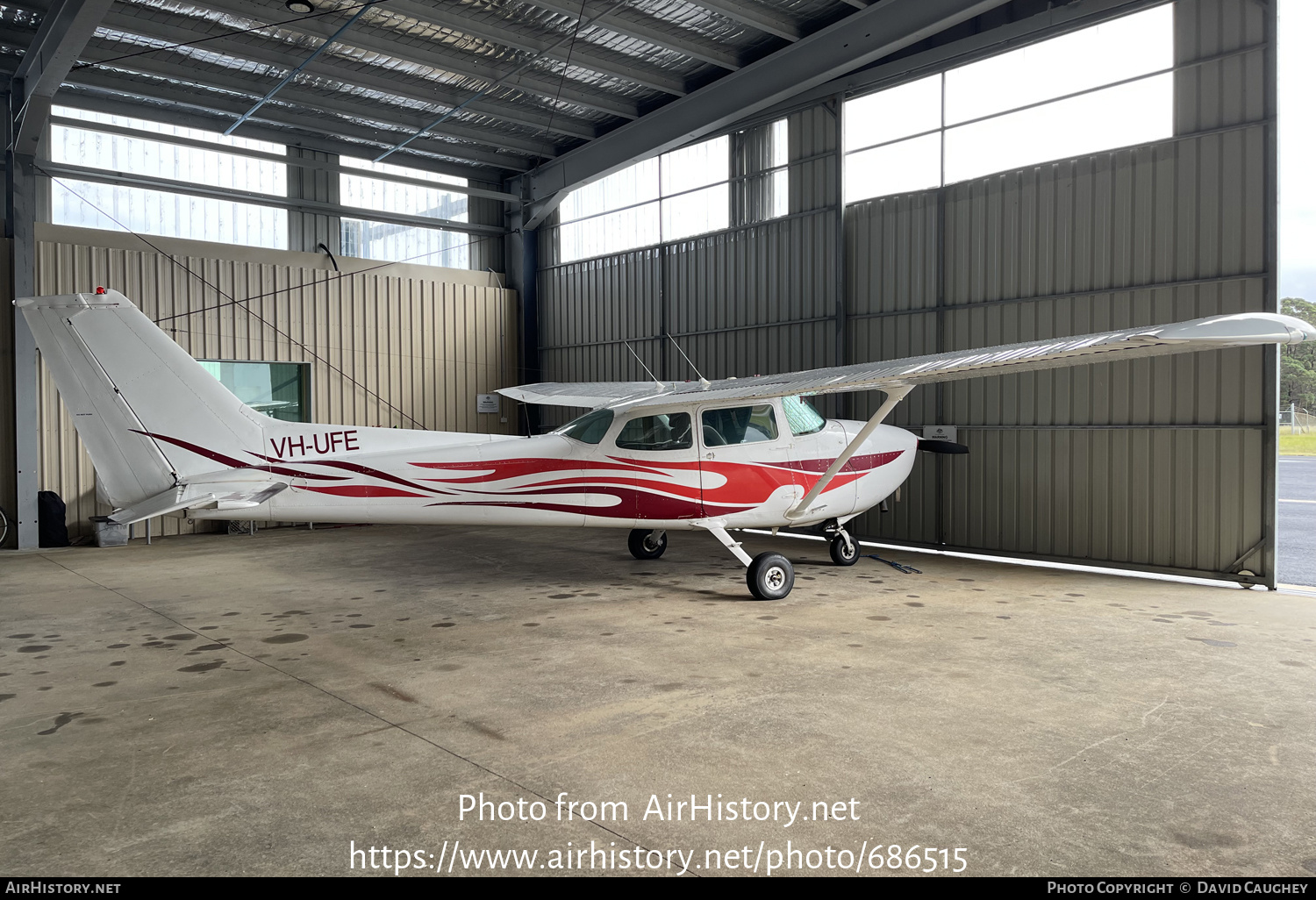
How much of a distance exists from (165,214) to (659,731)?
14516mm

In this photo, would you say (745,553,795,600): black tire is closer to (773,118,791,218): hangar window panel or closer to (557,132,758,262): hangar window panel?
(773,118,791,218): hangar window panel

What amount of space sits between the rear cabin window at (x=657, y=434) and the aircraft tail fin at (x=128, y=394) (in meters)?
3.82

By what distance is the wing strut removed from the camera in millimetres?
7477

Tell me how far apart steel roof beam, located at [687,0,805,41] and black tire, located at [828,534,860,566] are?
7071 millimetres

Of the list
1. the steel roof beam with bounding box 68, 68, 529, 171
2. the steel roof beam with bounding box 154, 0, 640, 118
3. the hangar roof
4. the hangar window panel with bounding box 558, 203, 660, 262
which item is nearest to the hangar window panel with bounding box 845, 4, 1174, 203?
the hangar roof

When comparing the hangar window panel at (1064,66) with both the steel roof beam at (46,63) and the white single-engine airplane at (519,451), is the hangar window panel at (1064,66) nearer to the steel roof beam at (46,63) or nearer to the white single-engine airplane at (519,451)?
the white single-engine airplane at (519,451)

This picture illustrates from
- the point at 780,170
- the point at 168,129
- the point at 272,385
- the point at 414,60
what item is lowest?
the point at 272,385

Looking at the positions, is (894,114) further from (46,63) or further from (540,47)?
(46,63)

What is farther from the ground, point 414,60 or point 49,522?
point 414,60

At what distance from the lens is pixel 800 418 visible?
30.2 feet

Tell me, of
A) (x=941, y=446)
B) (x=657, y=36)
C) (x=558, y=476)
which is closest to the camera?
(x=558, y=476)

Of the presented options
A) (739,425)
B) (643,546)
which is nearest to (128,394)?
(739,425)

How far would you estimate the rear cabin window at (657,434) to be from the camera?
28.3 feet

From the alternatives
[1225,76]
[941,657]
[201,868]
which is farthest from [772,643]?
[1225,76]
